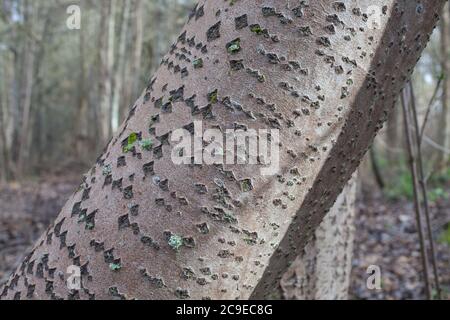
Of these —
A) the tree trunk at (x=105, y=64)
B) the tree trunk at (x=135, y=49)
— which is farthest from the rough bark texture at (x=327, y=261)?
the tree trunk at (x=135, y=49)

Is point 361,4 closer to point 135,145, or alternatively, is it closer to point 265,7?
point 265,7

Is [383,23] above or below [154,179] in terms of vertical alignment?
above

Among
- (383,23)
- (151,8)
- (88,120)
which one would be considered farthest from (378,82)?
(88,120)

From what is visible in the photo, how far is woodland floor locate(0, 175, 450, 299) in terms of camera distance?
3789 mm

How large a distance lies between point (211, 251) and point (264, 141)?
217 mm

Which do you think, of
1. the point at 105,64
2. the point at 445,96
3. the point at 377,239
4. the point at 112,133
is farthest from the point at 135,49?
the point at 377,239

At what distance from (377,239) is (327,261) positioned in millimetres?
3493

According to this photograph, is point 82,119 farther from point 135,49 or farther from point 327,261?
point 327,261

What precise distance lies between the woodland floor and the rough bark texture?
1.35 meters

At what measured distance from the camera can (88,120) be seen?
1898 cm

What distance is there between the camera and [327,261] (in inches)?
84.7

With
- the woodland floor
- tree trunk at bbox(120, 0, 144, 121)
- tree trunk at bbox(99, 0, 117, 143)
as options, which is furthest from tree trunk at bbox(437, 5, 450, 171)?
tree trunk at bbox(99, 0, 117, 143)

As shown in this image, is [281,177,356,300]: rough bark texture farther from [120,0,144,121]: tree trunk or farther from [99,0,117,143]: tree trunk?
[120,0,144,121]: tree trunk

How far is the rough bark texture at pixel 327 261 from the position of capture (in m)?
2.08
